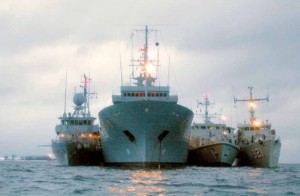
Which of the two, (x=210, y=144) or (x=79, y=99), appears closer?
(x=210, y=144)

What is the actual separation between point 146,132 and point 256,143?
22.1m

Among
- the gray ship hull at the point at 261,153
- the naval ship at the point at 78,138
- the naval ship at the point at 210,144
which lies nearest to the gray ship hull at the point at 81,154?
the naval ship at the point at 78,138

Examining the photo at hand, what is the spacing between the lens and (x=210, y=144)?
64375 millimetres

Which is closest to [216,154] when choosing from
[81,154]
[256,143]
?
[256,143]

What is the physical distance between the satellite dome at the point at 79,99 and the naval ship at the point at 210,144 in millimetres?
19498

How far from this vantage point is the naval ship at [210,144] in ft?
210

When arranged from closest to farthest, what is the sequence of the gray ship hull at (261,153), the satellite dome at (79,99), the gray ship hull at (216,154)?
the gray ship hull at (261,153), the gray ship hull at (216,154), the satellite dome at (79,99)

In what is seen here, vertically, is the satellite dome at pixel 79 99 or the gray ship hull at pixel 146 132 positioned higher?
the satellite dome at pixel 79 99

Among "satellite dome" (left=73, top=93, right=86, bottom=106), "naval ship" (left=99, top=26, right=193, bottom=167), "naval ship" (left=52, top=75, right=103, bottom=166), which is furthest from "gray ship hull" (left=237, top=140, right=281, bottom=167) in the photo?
"satellite dome" (left=73, top=93, right=86, bottom=106)

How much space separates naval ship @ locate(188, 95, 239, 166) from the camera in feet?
210

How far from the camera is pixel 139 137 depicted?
48.4 m

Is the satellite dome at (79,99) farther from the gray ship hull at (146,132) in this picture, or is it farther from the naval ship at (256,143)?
the gray ship hull at (146,132)

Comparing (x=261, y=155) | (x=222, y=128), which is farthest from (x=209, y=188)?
(x=222, y=128)

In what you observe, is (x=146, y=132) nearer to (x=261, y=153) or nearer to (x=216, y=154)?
(x=216, y=154)
